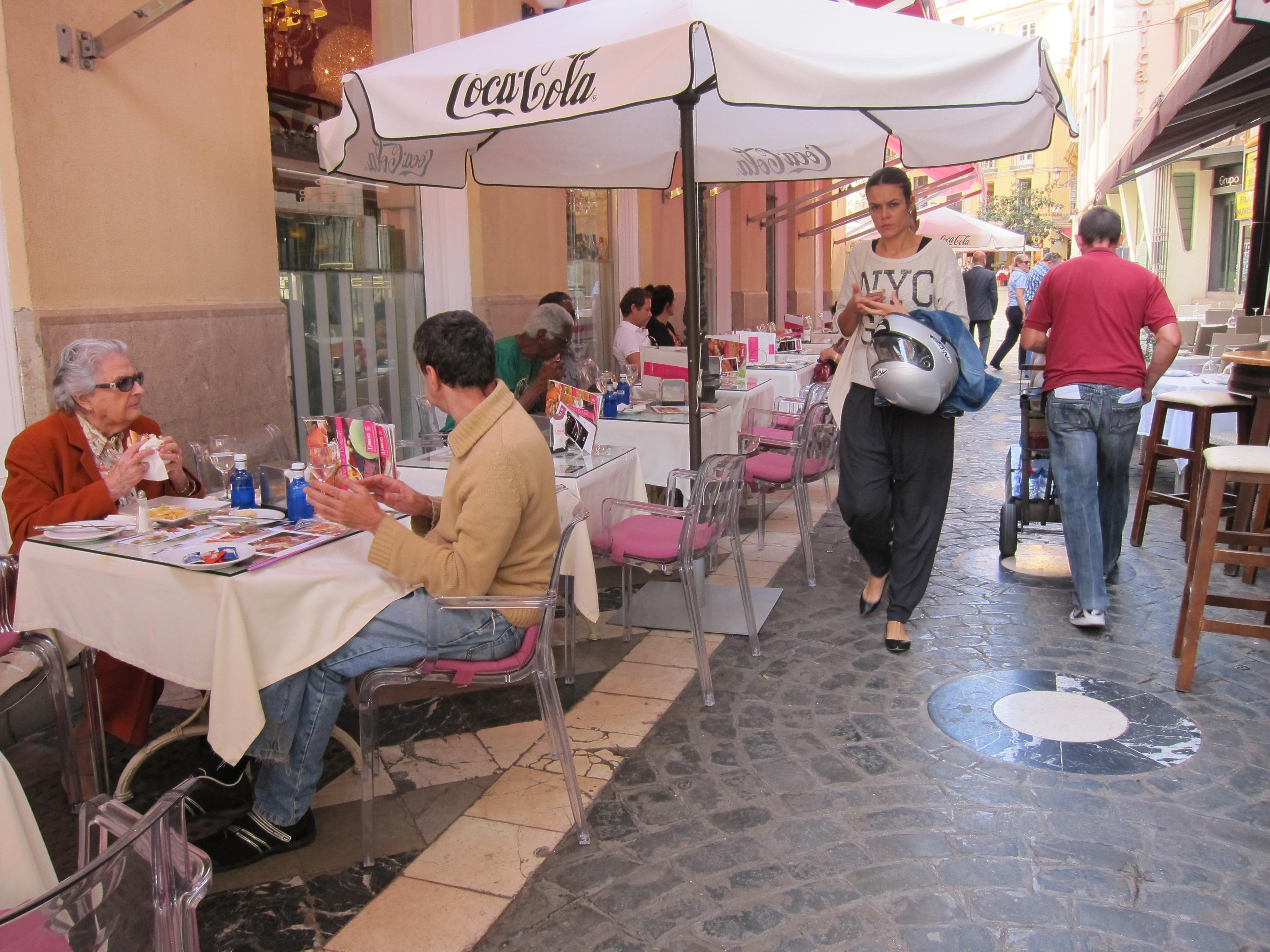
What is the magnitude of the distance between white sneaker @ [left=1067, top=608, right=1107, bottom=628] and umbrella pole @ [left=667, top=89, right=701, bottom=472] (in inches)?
76.7

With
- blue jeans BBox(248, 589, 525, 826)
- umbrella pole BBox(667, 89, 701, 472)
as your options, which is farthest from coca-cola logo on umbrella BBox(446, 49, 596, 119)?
blue jeans BBox(248, 589, 525, 826)

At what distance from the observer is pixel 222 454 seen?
341 cm

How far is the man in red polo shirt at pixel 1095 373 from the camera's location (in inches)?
182

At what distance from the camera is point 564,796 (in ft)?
10.7

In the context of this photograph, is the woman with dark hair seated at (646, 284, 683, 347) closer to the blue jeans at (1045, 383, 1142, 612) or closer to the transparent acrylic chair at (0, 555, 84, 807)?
the blue jeans at (1045, 383, 1142, 612)

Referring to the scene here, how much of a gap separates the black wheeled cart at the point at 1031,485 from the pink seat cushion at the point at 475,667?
3.46 meters

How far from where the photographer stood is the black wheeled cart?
213 inches

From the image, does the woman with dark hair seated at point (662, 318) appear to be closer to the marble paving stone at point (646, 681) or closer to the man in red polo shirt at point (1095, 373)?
the man in red polo shirt at point (1095, 373)

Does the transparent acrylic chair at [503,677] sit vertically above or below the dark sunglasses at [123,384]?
below

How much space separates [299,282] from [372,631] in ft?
13.1

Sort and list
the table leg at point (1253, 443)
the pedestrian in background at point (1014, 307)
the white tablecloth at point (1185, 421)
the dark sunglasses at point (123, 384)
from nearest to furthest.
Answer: the dark sunglasses at point (123, 384) < the table leg at point (1253, 443) < the white tablecloth at point (1185, 421) < the pedestrian in background at point (1014, 307)

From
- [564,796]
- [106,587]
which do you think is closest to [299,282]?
[106,587]

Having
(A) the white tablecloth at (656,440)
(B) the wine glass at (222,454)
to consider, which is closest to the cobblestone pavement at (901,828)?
(A) the white tablecloth at (656,440)

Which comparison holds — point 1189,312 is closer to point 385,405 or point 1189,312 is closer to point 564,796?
point 385,405
